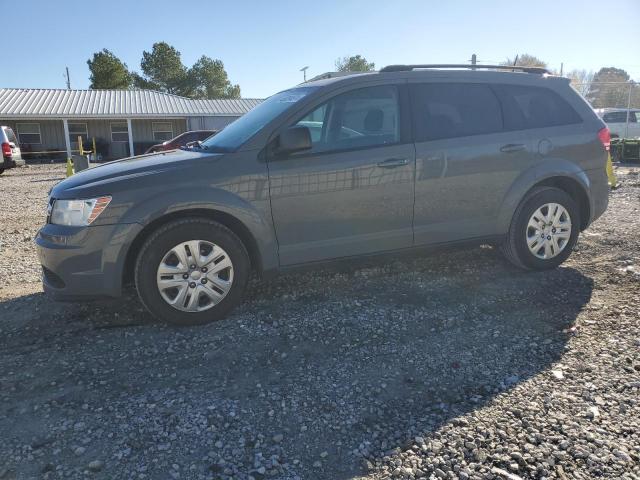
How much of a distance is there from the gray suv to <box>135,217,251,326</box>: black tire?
0.03 ft

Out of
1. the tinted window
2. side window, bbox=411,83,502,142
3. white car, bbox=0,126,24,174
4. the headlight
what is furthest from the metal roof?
side window, bbox=411,83,502,142

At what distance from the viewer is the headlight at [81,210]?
362 centimetres

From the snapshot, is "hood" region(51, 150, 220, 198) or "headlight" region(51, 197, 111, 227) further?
"hood" region(51, 150, 220, 198)

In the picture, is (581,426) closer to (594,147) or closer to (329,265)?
(329,265)

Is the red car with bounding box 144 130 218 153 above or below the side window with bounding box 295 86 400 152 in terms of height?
above

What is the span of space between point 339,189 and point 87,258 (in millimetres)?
1992

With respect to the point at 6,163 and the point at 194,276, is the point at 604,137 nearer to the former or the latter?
the point at 194,276

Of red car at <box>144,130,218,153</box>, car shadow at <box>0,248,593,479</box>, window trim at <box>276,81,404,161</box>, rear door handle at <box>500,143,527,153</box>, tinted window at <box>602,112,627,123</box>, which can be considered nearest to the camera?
car shadow at <box>0,248,593,479</box>

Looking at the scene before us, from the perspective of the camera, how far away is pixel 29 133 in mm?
30078

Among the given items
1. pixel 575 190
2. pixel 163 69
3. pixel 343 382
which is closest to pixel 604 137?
pixel 575 190

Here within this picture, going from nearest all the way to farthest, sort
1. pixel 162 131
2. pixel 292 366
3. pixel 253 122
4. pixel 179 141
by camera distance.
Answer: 1. pixel 292 366
2. pixel 253 122
3. pixel 179 141
4. pixel 162 131

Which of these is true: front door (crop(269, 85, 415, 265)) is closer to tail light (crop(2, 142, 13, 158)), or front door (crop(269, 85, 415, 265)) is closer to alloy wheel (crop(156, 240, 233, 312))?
alloy wheel (crop(156, 240, 233, 312))

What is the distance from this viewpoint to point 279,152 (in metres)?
3.96

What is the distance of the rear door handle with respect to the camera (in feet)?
15.1
